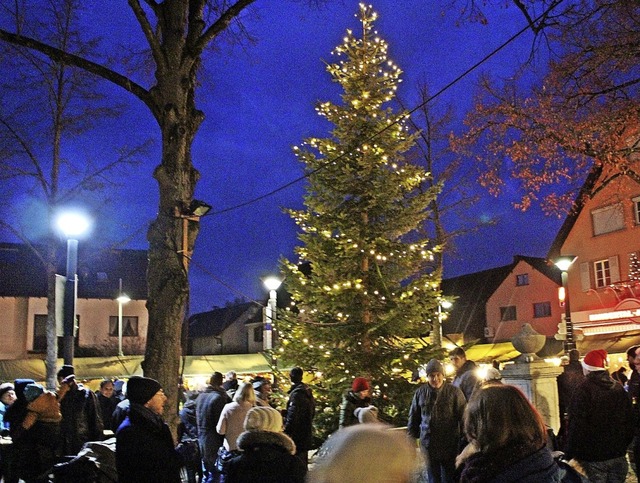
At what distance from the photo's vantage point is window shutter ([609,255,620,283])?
3152 centimetres

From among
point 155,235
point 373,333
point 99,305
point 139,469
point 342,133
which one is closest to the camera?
point 139,469

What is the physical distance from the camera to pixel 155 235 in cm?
894

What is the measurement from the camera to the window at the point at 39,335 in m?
40.8

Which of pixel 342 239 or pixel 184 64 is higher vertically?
pixel 184 64

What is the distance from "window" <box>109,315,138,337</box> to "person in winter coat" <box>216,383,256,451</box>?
38.5 metres

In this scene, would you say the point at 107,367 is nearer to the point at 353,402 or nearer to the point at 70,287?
the point at 70,287

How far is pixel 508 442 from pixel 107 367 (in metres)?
27.9

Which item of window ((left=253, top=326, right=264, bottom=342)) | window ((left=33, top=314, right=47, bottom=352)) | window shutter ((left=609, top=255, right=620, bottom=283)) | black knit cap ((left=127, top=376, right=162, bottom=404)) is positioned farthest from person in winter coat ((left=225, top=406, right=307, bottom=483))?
window ((left=253, top=326, right=264, bottom=342))

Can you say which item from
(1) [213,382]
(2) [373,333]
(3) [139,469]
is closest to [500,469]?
(3) [139,469]

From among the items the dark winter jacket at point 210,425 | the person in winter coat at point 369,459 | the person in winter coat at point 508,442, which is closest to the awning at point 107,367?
the dark winter jacket at point 210,425

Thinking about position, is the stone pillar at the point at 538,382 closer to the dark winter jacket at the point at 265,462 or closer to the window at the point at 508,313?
the dark winter jacket at the point at 265,462

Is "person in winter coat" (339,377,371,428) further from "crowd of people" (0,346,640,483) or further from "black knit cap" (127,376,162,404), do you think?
"black knit cap" (127,376,162,404)

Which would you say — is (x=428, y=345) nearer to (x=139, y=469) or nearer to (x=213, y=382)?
(x=213, y=382)

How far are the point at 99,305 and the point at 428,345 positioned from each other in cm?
3326
